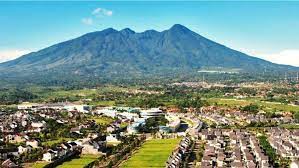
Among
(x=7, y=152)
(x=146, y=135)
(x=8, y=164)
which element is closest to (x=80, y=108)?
(x=146, y=135)

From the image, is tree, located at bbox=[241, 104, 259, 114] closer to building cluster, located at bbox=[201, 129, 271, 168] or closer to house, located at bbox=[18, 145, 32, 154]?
building cluster, located at bbox=[201, 129, 271, 168]

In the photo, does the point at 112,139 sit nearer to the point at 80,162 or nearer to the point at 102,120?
the point at 80,162

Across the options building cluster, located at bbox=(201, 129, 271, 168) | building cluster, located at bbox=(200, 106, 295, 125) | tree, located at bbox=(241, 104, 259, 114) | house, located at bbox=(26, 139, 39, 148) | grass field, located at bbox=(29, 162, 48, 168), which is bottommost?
grass field, located at bbox=(29, 162, 48, 168)

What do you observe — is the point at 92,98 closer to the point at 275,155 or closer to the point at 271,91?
the point at 271,91

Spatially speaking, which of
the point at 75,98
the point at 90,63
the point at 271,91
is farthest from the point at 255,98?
the point at 90,63

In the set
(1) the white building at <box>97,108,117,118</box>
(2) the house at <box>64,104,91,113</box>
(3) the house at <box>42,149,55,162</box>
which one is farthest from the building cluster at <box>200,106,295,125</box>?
(3) the house at <box>42,149,55,162</box>

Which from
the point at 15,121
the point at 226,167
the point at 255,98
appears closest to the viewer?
the point at 226,167

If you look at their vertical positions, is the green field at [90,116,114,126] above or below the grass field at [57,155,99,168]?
above
